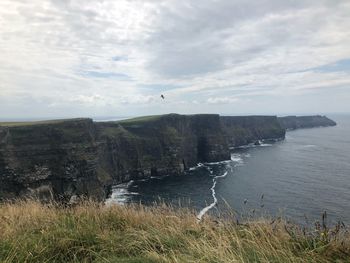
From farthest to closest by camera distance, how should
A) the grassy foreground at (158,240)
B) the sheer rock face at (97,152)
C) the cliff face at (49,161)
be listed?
the sheer rock face at (97,152), the cliff face at (49,161), the grassy foreground at (158,240)

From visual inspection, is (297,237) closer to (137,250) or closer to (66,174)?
(137,250)

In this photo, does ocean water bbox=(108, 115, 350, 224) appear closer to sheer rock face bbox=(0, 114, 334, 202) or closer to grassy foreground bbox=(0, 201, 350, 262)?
sheer rock face bbox=(0, 114, 334, 202)

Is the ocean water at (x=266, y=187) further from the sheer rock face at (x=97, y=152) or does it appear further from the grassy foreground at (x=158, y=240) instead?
the grassy foreground at (x=158, y=240)

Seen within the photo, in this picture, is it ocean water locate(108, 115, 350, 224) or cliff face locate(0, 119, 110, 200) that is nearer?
ocean water locate(108, 115, 350, 224)

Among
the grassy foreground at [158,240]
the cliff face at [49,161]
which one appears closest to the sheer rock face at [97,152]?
the cliff face at [49,161]

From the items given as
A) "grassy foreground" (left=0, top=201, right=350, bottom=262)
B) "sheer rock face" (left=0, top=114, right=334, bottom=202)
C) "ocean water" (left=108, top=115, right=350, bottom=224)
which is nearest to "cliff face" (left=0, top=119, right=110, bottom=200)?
"sheer rock face" (left=0, top=114, right=334, bottom=202)

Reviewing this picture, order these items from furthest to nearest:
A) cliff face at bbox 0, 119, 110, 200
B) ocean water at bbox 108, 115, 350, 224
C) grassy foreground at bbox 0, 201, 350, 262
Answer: cliff face at bbox 0, 119, 110, 200
ocean water at bbox 108, 115, 350, 224
grassy foreground at bbox 0, 201, 350, 262
